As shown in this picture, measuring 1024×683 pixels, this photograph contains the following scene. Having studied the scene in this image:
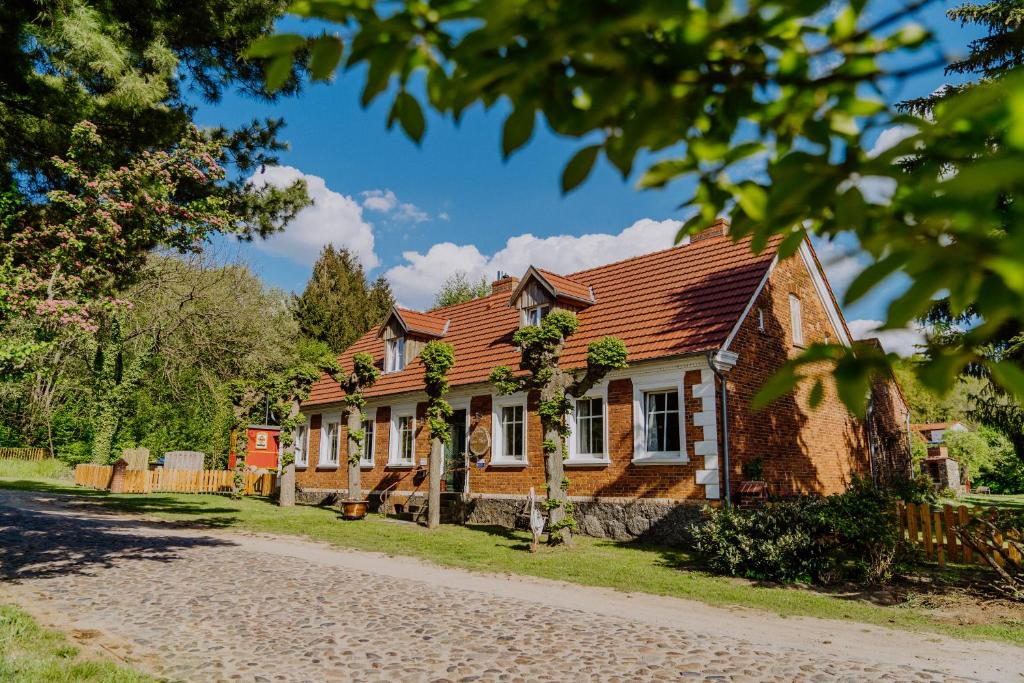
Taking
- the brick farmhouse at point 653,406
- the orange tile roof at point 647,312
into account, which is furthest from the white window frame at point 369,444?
the orange tile roof at point 647,312

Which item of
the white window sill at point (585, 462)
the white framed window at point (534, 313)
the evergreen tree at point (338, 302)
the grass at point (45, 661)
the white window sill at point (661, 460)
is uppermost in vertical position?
the evergreen tree at point (338, 302)

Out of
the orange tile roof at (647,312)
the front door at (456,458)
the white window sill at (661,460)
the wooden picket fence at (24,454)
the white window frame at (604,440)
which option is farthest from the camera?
the wooden picket fence at (24,454)

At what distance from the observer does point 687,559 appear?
40.7ft

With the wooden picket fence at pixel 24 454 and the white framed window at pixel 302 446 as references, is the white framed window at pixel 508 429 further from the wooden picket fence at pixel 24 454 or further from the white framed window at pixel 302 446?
the wooden picket fence at pixel 24 454

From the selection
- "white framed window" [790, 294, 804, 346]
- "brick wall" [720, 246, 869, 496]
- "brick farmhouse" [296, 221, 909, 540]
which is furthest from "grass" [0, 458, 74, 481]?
"white framed window" [790, 294, 804, 346]

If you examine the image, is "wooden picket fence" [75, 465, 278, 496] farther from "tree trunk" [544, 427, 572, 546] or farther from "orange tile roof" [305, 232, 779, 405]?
"tree trunk" [544, 427, 572, 546]

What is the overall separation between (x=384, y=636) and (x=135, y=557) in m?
6.66

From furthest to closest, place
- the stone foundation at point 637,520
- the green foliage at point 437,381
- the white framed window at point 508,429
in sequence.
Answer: the white framed window at point 508,429
the green foliage at point 437,381
the stone foundation at point 637,520

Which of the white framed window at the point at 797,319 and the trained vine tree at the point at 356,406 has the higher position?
the white framed window at the point at 797,319

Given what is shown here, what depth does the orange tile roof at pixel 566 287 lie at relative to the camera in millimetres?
18602

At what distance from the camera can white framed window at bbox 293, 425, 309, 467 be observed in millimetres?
26266

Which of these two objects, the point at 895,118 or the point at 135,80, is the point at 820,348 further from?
the point at 135,80

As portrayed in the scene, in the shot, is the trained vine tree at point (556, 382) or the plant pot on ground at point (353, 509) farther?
the plant pot on ground at point (353, 509)

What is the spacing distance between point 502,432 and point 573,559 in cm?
676
